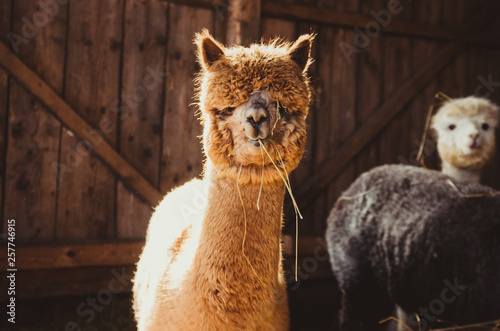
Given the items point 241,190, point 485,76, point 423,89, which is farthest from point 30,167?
point 485,76

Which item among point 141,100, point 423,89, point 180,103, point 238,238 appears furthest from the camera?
point 423,89

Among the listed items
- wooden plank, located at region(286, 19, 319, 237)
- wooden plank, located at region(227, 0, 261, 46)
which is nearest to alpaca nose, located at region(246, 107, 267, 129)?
wooden plank, located at region(227, 0, 261, 46)

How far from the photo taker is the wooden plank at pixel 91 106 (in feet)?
12.2

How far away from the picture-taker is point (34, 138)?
3.62 metres

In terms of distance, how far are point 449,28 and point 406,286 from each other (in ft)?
12.7

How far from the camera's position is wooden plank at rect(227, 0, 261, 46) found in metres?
3.85

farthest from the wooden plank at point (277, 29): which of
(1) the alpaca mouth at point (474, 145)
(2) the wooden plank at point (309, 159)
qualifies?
(1) the alpaca mouth at point (474, 145)

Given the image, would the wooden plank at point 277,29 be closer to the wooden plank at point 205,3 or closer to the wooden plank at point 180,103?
the wooden plank at point 205,3

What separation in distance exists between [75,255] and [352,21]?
377 cm

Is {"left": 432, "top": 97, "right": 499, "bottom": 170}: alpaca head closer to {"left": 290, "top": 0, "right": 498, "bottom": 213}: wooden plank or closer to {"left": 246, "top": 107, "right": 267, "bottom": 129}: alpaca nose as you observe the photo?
{"left": 290, "top": 0, "right": 498, "bottom": 213}: wooden plank

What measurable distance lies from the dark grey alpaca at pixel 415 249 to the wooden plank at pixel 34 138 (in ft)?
8.02

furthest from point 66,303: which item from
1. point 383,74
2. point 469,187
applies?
point 383,74

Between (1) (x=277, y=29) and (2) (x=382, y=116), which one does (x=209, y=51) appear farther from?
(2) (x=382, y=116)

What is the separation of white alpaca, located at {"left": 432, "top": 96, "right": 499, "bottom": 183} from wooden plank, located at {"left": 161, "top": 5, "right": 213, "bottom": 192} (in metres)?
2.41
